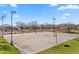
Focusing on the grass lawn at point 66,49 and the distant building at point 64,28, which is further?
the distant building at point 64,28

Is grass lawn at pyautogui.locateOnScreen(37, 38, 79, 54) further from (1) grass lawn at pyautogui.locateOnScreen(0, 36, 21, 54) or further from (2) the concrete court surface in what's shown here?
(1) grass lawn at pyautogui.locateOnScreen(0, 36, 21, 54)

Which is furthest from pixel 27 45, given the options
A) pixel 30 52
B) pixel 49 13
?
pixel 49 13

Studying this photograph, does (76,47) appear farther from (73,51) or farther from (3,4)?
(3,4)

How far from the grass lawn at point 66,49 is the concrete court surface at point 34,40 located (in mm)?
68

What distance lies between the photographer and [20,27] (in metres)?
7.18

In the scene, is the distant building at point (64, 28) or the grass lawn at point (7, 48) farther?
the distant building at point (64, 28)

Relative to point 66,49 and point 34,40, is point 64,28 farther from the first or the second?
point 34,40

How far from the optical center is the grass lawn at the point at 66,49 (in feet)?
23.2

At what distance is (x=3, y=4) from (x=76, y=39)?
133 cm

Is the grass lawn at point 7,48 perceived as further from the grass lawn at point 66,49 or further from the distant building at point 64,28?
the distant building at point 64,28

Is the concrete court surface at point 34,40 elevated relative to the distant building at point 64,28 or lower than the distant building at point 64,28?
lower

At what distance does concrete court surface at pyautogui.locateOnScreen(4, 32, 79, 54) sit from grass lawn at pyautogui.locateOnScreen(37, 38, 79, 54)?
0.22 feet

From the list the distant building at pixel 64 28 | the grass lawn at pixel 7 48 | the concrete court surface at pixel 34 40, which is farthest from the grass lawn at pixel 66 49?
the grass lawn at pixel 7 48

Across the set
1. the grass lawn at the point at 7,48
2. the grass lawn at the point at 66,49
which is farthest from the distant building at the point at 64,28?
the grass lawn at the point at 7,48
